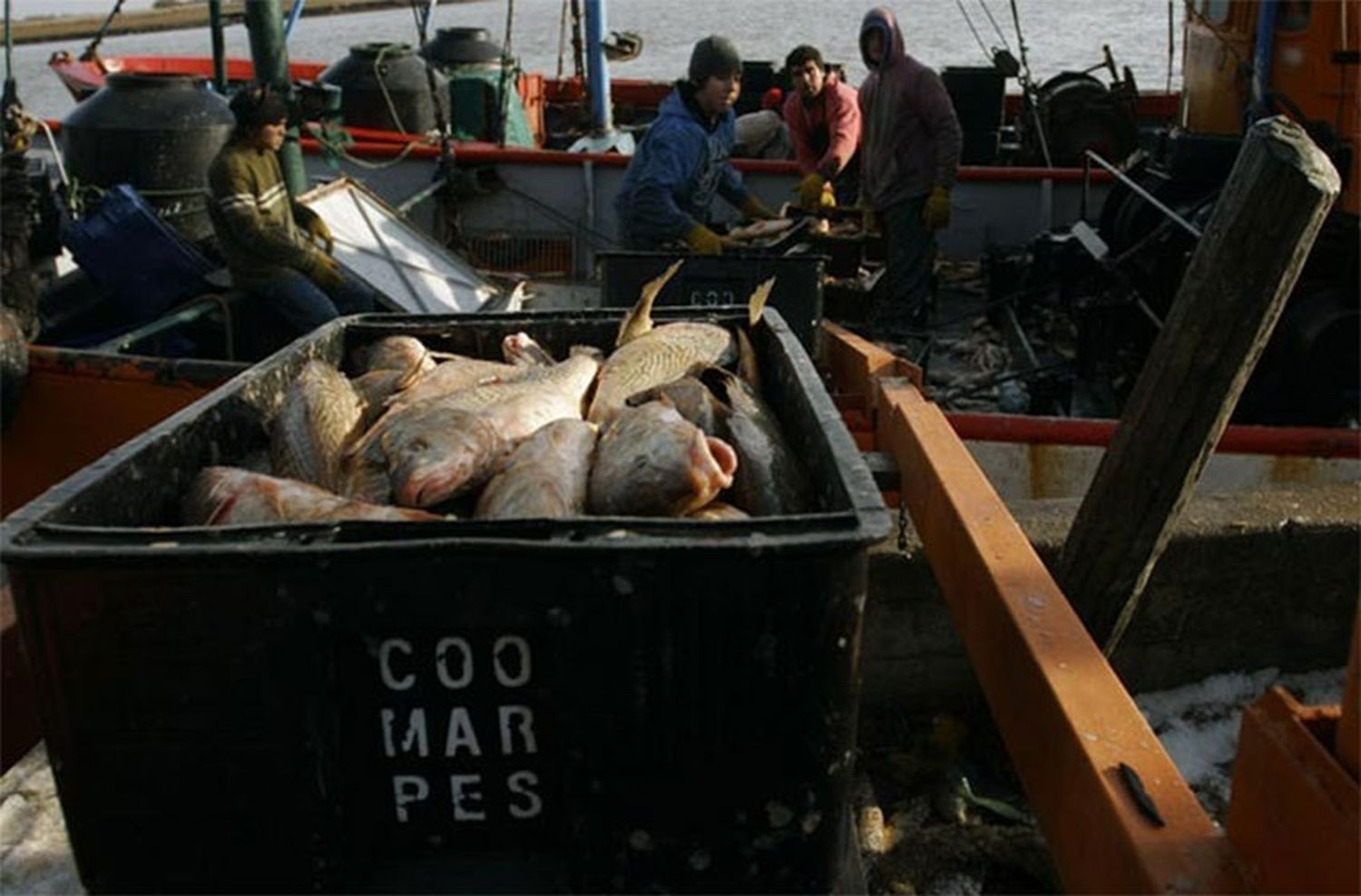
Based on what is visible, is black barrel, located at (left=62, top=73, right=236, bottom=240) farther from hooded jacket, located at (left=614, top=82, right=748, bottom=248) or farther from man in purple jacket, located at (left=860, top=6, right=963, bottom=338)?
man in purple jacket, located at (left=860, top=6, right=963, bottom=338)

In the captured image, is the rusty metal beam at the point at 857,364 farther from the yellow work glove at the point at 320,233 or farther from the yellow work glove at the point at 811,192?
the yellow work glove at the point at 320,233

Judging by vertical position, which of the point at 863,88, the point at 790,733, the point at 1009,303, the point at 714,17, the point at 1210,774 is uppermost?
the point at 714,17

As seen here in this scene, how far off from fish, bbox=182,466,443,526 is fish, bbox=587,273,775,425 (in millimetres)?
673

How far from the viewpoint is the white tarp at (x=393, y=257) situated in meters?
7.45

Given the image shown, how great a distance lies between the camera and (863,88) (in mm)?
8773

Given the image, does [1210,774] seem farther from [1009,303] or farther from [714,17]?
[714,17]

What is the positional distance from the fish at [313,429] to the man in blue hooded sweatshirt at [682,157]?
3954 mm

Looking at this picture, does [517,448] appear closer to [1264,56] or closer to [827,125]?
[1264,56]

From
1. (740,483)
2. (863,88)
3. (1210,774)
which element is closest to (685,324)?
(740,483)

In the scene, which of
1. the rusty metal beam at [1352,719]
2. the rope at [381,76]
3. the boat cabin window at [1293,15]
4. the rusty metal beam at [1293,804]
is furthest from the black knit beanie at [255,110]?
the rope at [381,76]

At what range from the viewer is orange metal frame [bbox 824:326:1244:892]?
1727 mm

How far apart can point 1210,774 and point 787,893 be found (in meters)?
2.52

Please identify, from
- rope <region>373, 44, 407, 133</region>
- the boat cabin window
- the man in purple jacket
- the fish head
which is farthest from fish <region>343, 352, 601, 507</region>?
rope <region>373, 44, 407, 133</region>

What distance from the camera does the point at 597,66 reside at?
11828 mm
